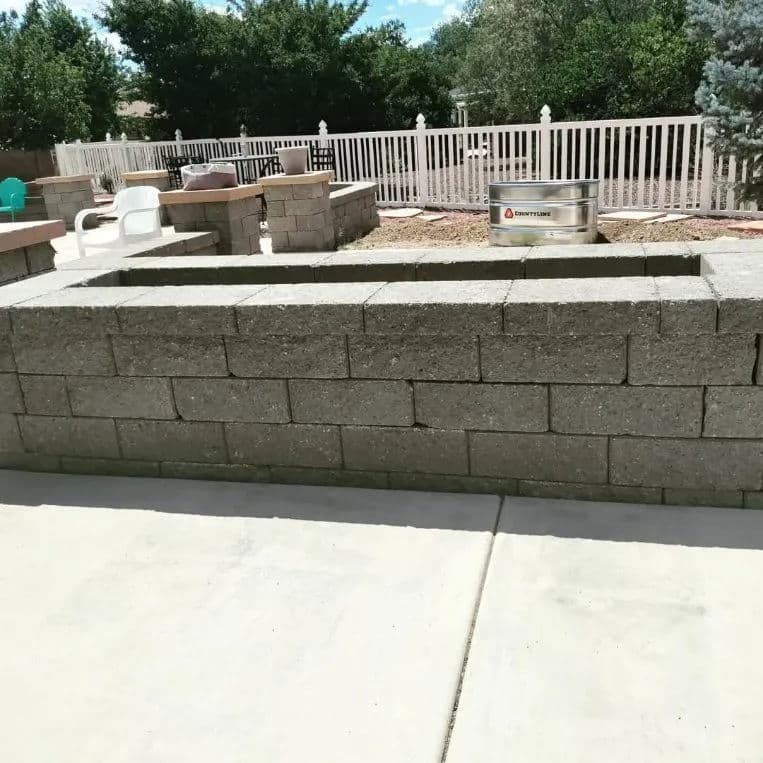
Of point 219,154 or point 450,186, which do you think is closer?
point 450,186

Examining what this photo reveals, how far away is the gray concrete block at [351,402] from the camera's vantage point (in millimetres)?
3145

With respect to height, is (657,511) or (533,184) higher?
(533,184)

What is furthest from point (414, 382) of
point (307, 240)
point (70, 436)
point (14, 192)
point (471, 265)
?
point (14, 192)

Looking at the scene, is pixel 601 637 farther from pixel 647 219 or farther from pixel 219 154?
pixel 219 154

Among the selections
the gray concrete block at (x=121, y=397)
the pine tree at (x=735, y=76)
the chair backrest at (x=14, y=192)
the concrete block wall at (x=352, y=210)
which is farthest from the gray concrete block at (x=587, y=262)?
the chair backrest at (x=14, y=192)

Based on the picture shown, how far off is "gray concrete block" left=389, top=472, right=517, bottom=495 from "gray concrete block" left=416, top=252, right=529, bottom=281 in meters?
1.26

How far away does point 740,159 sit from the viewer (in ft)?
30.2

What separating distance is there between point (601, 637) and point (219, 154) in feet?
52.0

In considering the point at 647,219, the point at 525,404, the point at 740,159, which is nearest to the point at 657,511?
the point at 525,404

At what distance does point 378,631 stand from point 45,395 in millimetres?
2121

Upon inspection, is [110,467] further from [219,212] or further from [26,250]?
[219,212]

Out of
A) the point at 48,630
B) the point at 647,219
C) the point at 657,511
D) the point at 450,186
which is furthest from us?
the point at 450,186

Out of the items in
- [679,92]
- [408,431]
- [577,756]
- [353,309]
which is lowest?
[577,756]

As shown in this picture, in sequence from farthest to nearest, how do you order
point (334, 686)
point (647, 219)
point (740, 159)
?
point (647, 219), point (740, 159), point (334, 686)
